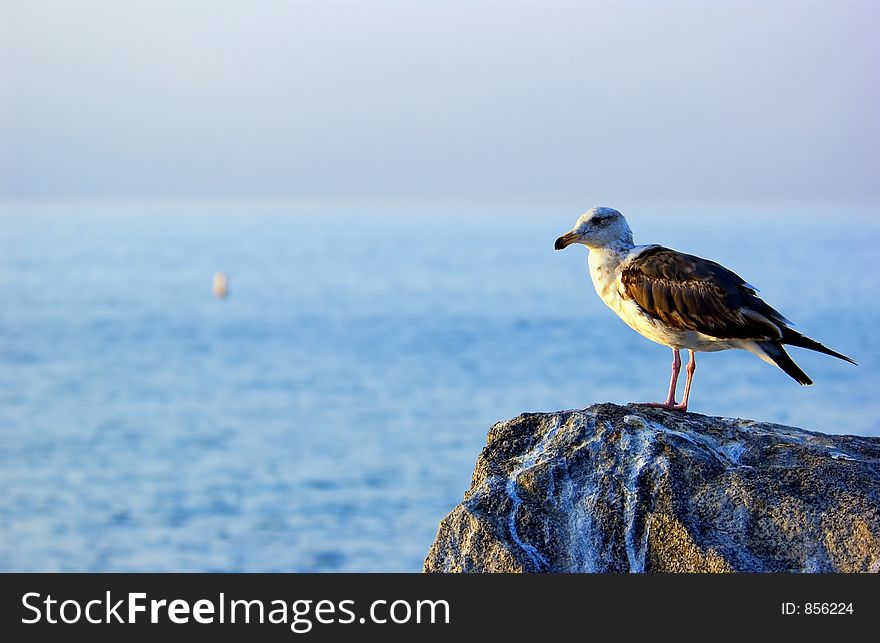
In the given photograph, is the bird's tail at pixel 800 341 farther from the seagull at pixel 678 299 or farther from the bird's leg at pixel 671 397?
the bird's leg at pixel 671 397

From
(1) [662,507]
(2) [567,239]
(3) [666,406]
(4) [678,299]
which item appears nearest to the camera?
(1) [662,507]

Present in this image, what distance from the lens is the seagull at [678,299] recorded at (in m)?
8.03

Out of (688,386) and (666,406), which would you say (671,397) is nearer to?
(666,406)

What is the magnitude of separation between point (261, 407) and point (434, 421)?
8.48 metres

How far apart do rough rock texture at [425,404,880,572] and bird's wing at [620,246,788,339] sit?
898 mm

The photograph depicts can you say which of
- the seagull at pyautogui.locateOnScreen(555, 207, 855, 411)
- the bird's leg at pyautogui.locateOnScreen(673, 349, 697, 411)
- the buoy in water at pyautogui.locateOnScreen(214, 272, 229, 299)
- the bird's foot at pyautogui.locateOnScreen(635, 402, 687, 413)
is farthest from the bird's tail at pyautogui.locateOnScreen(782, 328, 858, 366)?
the buoy in water at pyautogui.locateOnScreen(214, 272, 229, 299)

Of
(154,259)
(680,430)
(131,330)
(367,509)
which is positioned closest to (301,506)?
(367,509)

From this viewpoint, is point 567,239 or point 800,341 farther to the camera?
point 567,239

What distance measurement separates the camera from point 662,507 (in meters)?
6.82

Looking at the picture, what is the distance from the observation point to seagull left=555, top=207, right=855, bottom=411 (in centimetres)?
803

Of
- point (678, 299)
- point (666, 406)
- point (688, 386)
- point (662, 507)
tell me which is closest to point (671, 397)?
point (666, 406)

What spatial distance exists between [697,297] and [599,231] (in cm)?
88

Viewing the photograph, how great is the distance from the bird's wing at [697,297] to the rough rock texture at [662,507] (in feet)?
2.95

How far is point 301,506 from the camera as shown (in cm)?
3172
